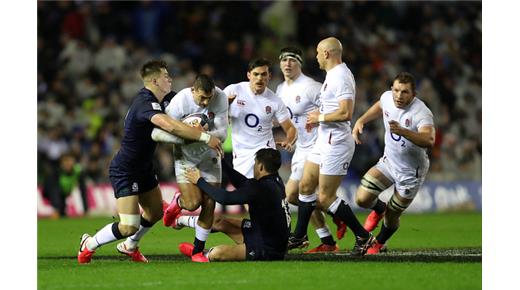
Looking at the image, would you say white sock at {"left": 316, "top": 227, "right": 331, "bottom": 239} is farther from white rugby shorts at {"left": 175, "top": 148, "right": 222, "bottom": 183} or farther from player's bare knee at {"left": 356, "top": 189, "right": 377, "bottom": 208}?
white rugby shorts at {"left": 175, "top": 148, "right": 222, "bottom": 183}

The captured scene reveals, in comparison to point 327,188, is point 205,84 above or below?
above

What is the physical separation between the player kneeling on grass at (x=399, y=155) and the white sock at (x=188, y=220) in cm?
200

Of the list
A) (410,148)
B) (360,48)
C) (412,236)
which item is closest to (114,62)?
(360,48)

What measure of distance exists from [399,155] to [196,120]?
252 centimetres

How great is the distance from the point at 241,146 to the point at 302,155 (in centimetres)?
91

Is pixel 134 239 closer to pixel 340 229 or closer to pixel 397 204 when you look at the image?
pixel 340 229

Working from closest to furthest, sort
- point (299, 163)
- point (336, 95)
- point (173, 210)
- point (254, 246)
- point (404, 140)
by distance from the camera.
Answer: point (254, 246), point (173, 210), point (336, 95), point (404, 140), point (299, 163)

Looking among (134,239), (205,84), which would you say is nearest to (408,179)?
(205,84)

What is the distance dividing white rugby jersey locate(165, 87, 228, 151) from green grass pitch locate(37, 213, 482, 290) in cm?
135

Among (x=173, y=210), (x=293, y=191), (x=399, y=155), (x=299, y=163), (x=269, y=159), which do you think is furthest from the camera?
(x=299, y=163)

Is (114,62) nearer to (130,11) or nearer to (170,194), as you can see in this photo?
(130,11)

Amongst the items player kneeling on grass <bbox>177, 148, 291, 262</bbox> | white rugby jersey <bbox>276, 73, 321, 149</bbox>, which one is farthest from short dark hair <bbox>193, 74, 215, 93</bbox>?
white rugby jersey <bbox>276, 73, 321, 149</bbox>

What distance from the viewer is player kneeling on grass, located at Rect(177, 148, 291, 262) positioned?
34.0ft

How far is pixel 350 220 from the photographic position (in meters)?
11.6
